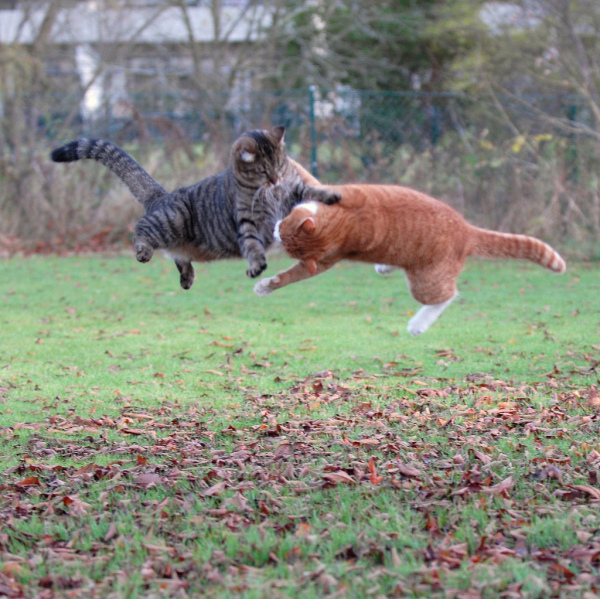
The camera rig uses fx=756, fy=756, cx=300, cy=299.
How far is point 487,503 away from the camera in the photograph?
364cm

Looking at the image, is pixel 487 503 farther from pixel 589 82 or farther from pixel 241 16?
pixel 241 16

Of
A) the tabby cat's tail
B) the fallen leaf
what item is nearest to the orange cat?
the tabby cat's tail

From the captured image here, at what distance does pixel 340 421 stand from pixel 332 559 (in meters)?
1.91

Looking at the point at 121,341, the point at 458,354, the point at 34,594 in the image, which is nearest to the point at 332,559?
the point at 34,594

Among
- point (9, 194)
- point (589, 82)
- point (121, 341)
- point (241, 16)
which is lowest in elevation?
point (121, 341)

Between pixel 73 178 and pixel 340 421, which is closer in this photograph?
pixel 340 421

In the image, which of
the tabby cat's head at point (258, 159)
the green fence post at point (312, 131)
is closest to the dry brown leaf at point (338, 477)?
the tabby cat's head at point (258, 159)

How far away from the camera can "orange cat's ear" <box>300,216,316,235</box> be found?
483 centimetres

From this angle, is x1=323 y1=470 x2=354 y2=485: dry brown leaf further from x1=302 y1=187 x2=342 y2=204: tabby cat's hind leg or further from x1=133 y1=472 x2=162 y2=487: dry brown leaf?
x1=302 y1=187 x2=342 y2=204: tabby cat's hind leg

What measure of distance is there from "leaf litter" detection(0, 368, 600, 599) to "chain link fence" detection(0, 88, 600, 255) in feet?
26.1

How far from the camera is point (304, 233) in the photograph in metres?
4.95

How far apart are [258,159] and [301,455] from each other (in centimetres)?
201

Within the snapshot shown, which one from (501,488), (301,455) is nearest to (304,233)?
(301,455)

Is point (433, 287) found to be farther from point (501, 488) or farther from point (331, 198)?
point (501, 488)
